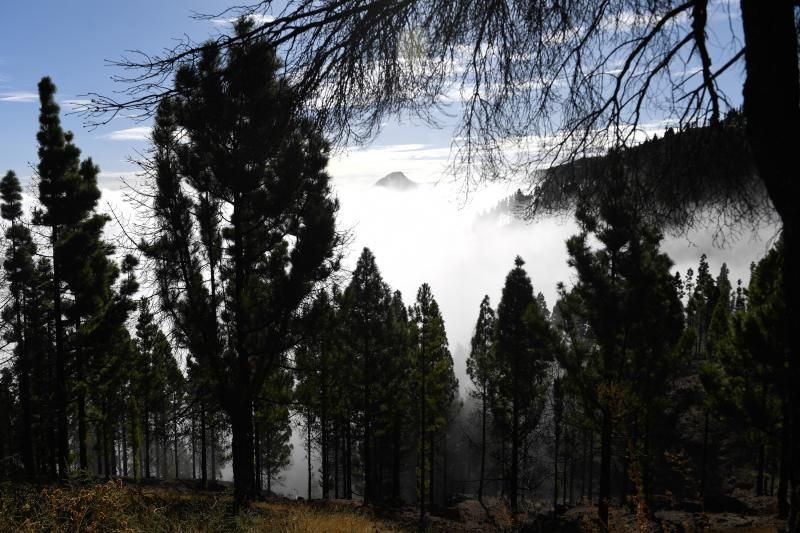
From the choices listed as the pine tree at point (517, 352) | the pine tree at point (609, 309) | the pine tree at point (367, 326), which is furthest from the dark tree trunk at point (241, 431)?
the pine tree at point (517, 352)

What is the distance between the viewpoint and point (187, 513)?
263 inches

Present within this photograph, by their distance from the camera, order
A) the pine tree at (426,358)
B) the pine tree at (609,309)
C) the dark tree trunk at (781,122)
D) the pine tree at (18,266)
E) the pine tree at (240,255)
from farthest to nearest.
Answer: the pine tree at (426,358), the pine tree at (18,266), the pine tree at (609,309), the pine tree at (240,255), the dark tree trunk at (781,122)

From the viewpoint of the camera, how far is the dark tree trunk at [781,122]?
3.00m

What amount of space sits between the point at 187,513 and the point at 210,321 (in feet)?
14.2

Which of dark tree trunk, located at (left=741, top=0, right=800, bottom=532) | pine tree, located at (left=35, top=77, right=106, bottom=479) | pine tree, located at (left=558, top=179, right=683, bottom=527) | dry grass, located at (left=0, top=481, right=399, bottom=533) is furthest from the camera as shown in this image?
pine tree, located at (left=35, top=77, right=106, bottom=479)

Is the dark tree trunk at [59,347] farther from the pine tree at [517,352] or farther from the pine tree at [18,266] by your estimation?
the pine tree at [517,352]

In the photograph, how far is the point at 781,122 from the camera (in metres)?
3.02

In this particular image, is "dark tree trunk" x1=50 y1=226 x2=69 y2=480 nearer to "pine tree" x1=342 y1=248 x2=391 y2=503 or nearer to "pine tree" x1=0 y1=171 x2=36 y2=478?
"pine tree" x1=0 y1=171 x2=36 y2=478

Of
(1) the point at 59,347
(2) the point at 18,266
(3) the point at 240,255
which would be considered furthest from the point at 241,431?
(2) the point at 18,266

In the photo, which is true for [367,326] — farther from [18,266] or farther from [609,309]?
[18,266]

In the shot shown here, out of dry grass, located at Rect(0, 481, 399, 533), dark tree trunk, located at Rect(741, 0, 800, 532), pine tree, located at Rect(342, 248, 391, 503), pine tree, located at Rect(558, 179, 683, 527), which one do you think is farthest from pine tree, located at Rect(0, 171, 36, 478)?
dark tree trunk, located at Rect(741, 0, 800, 532)

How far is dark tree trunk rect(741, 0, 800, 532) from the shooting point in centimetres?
300

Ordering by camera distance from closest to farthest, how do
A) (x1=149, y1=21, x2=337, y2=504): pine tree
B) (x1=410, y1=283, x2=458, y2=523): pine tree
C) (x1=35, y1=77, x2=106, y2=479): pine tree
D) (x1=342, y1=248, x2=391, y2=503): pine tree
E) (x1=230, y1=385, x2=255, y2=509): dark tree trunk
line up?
(x1=149, y1=21, x2=337, y2=504): pine tree < (x1=230, y1=385, x2=255, y2=509): dark tree trunk < (x1=35, y1=77, x2=106, y2=479): pine tree < (x1=410, y1=283, x2=458, y2=523): pine tree < (x1=342, y1=248, x2=391, y2=503): pine tree

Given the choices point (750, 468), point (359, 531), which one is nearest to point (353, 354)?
point (359, 531)
